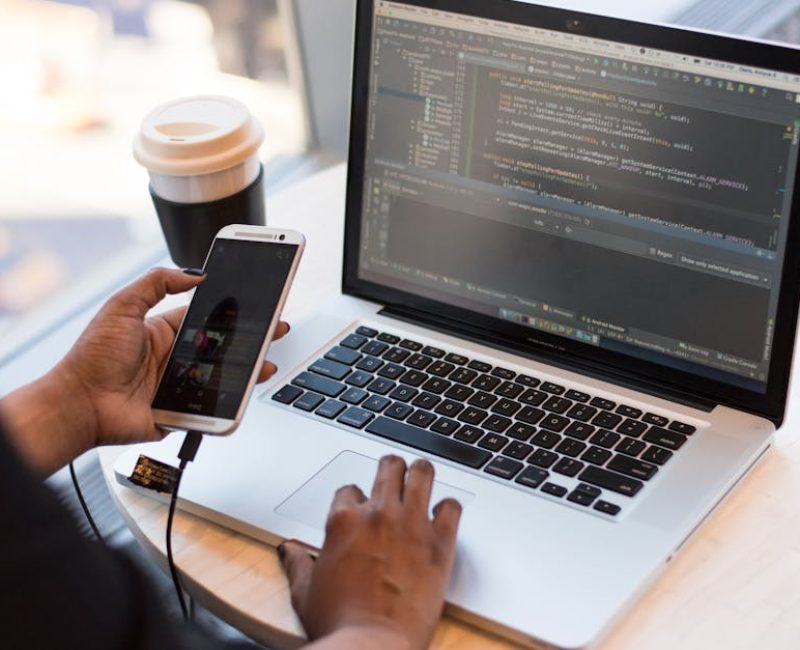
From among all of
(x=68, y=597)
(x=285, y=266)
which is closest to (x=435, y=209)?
(x=285, y=266)

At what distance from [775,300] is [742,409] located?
0.11m

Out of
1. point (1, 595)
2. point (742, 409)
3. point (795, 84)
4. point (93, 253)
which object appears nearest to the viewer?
point (1, 595)

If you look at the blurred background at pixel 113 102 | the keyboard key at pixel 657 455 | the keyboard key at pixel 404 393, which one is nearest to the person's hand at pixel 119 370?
the keyboard key at pixel 404 393

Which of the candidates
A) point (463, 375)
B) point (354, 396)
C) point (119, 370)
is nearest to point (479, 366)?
point (463, 375)

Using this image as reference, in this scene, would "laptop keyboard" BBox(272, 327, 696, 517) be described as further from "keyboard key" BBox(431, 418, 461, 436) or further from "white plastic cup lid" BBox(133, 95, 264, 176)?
"white plastic cup lid" BBox(133, 95, 264, 176)

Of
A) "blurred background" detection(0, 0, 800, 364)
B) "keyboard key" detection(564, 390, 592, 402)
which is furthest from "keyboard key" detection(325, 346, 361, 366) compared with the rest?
"blurred background" detection(0, 0, 800, 364)

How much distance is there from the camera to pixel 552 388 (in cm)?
104

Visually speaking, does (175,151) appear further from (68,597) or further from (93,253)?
(93,253)

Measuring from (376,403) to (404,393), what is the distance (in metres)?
0.03

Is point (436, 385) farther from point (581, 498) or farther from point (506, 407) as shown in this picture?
point (581, 498)

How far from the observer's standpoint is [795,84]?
2.95ft

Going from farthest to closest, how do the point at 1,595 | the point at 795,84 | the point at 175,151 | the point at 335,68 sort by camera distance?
the point at 335,68 < the point at 175,151 < the point at 795,84 < the point at 1,595

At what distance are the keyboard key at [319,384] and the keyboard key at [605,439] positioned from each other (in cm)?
24

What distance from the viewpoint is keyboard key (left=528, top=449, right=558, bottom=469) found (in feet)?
3.11
